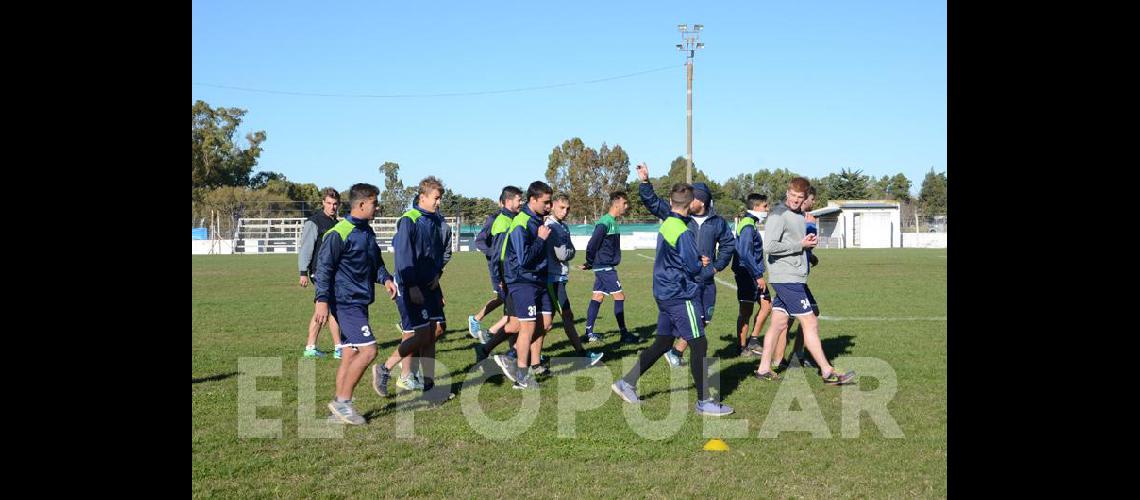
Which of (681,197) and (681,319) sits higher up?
(681,197)

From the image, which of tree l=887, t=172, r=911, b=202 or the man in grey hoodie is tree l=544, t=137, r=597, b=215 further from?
the man in grey hoodie

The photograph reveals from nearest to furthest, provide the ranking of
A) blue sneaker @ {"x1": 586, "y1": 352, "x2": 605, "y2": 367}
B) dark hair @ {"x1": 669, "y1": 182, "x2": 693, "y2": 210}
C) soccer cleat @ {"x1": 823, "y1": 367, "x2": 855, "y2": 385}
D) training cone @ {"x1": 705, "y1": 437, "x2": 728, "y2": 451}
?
training cone @ {"x1": 705, "y1": 437, "x2": 728, "y2": 451} → dark hair @ {"x1": 669, "y1": 182, "x2": 693, "y2": 210} → soccer cleat @ {"x1": 823, "y1": 367, "x2": 855, "y2": 385} → blue sneaker @ {"x1": 586, "y1": 352, "x2": 605, "y2": 367}

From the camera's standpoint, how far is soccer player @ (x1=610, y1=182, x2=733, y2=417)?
6.86 metres

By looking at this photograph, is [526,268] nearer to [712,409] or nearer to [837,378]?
[712,409]

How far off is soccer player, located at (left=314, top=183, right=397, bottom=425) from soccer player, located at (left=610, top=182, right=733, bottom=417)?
223cm

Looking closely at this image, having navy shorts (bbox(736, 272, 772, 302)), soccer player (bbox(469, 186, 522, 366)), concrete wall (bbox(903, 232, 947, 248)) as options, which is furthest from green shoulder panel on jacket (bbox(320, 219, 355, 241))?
concrete wall (bbox(903, 232, 947, 248))

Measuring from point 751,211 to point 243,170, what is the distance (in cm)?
6559

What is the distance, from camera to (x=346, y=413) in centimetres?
636

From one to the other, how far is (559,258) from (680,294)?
2149mm

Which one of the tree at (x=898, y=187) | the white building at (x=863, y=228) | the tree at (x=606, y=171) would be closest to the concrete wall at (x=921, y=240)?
the white building at (x=863, y=228)

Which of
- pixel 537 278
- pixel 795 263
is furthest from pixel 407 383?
pixel 795 263
